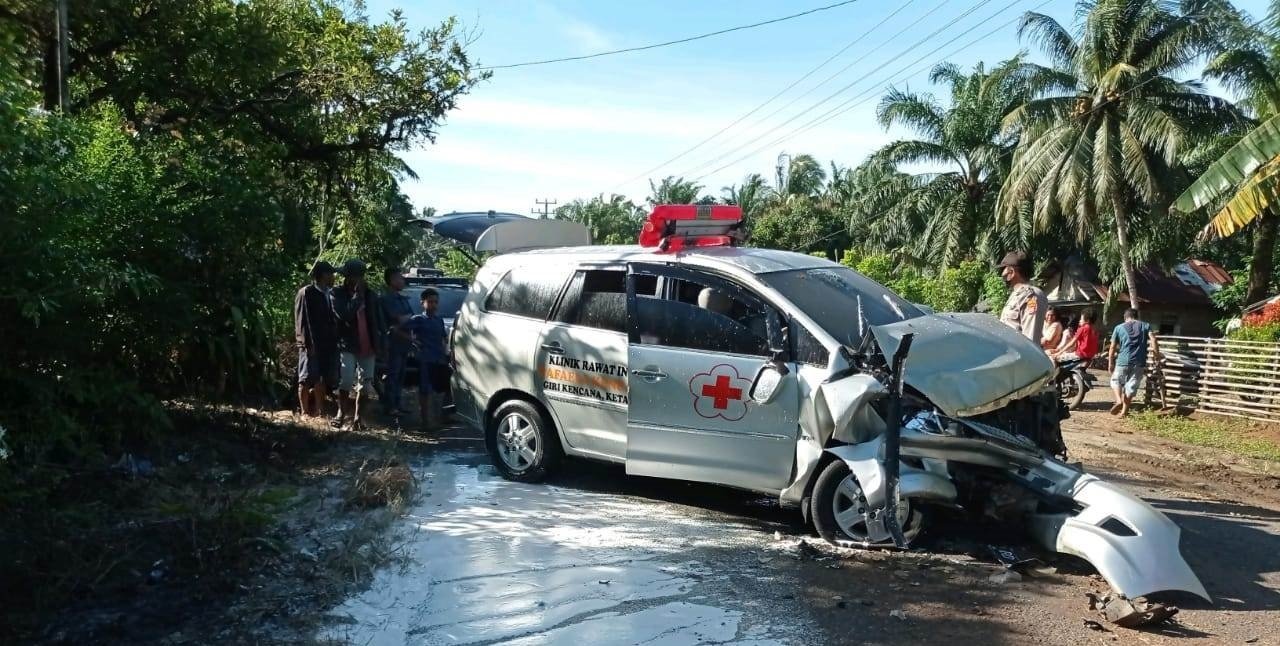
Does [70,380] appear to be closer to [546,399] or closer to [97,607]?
[97,607]

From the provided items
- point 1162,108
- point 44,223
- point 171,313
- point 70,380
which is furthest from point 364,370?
point 1162,108

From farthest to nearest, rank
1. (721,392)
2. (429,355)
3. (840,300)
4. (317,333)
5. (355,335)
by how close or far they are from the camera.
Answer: (429,355) < (355,335) < (317,333) < (840,300) < (721,392)

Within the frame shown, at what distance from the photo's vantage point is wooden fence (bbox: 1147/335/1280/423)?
13.5 meters

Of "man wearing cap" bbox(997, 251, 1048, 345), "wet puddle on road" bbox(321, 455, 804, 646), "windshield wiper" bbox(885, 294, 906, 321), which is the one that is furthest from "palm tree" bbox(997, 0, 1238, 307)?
"wet puddle on road" bbox(321, 455, 804, 646)

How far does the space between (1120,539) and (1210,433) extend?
890cm

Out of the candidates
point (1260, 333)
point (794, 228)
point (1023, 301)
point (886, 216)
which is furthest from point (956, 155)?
point (1023, 301)

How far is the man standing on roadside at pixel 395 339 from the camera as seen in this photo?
9820 millimetres

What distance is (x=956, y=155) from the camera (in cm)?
3381

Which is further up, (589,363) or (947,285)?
(947,285)

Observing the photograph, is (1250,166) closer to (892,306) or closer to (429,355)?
(892,306)

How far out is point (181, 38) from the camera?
446 inches

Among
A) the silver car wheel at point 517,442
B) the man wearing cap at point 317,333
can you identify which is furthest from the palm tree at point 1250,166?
the man wearing cap at point 317,333

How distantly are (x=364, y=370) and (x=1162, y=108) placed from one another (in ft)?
70.0

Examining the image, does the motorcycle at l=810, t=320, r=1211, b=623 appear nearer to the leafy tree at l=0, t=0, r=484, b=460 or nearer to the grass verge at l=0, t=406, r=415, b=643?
the grass verge at l=0, t=406, r=415, b=643
